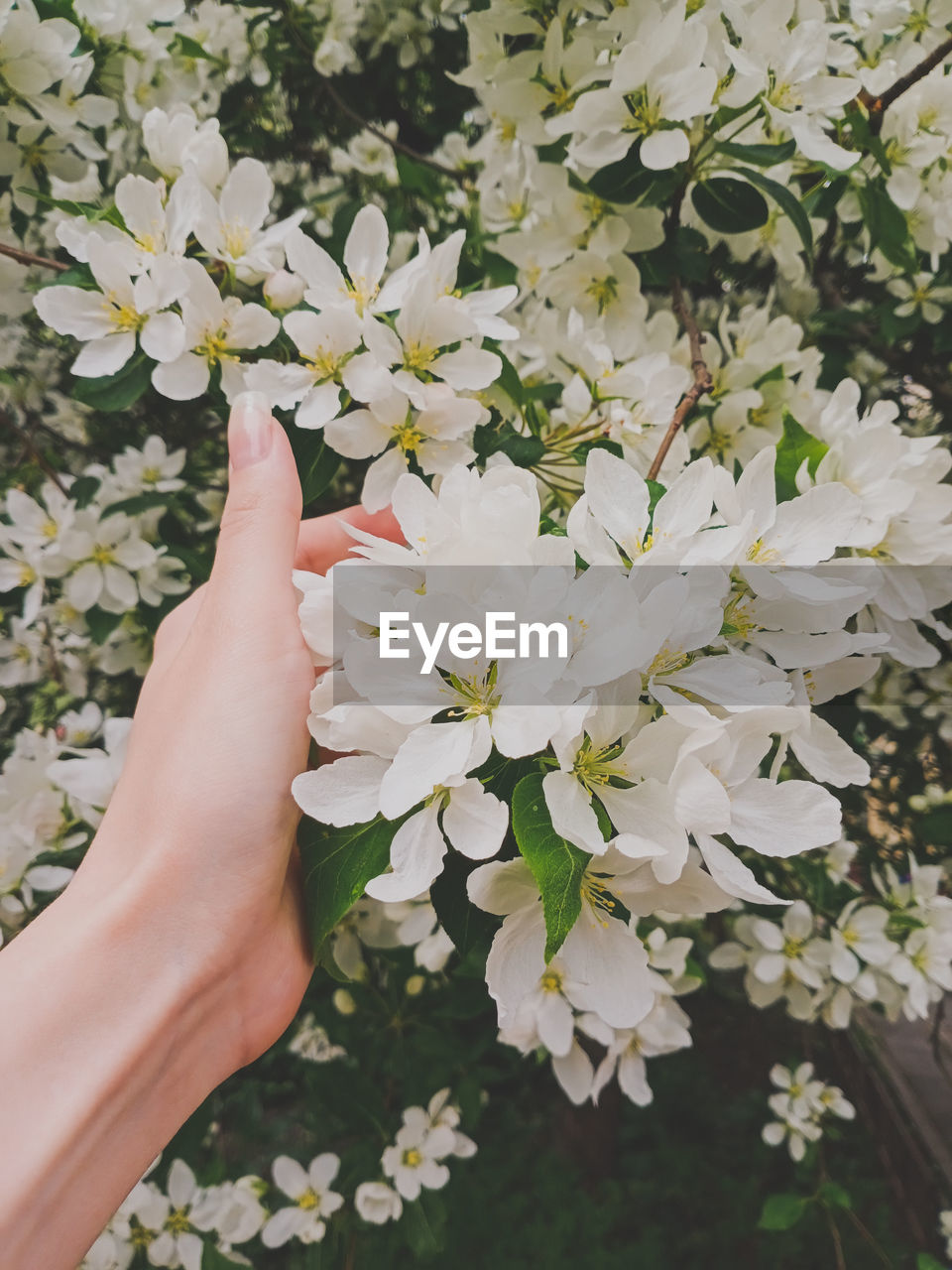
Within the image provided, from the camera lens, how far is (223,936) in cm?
104

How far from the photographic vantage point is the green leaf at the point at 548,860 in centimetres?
67

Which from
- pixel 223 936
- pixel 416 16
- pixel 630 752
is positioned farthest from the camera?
pixel 416 16

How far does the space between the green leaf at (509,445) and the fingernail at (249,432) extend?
1.06ft

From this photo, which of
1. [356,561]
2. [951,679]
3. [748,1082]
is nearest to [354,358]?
[356,561]

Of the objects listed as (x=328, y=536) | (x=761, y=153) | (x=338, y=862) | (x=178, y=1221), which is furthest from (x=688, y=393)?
(x=178, y=1221)

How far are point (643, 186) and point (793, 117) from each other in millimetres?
236

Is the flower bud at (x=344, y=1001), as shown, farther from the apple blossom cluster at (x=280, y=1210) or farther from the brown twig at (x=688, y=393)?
the brown twig at (x=688, y=393)

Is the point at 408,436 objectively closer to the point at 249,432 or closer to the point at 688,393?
the point at 249,432

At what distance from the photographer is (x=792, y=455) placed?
117cm

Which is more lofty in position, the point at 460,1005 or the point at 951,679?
the point at 951,679

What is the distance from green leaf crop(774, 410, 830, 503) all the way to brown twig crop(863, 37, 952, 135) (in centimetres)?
58

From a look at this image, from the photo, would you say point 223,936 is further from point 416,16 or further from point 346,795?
point 416,16

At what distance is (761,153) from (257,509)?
0.93m

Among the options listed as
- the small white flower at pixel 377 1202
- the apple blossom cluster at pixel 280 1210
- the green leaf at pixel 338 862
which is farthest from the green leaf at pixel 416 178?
the small white flower at pixel 377 1202
